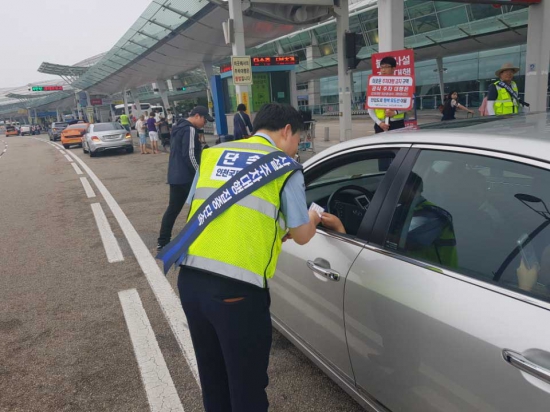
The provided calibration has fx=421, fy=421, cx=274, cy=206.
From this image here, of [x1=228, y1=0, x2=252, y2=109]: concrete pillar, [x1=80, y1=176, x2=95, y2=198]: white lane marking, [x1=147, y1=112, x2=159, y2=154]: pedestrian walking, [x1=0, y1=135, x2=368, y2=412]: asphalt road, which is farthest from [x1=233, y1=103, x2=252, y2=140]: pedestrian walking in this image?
[x1=147, y1=112, x2=159, y2=154]: pedestrian walking

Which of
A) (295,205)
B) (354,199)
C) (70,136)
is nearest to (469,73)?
(70,136)

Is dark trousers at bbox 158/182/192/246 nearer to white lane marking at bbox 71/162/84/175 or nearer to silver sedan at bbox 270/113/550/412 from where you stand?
silver sedan at bbox 270/113/550/412

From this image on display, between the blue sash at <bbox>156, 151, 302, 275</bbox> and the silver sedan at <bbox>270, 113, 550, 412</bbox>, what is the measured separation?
2.05 feet

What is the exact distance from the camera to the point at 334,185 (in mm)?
3297

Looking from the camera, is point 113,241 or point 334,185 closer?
point 334,185

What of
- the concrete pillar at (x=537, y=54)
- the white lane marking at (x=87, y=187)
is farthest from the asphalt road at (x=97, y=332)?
→ the concrete pillar at (x=537, y=54)

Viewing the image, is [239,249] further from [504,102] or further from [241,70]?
[241,70]

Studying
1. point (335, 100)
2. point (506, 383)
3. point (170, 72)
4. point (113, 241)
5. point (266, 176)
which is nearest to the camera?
point (506, 383)

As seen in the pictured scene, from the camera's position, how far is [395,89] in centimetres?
629

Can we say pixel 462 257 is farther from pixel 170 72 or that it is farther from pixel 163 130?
pixel 170 72

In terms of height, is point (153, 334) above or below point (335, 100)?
below

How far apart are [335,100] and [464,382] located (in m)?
46.7

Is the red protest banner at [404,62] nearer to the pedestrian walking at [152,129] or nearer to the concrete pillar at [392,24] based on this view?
the concrete pillar at [392,24]

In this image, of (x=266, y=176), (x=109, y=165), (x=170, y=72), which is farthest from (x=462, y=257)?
(x=170, y=72)
